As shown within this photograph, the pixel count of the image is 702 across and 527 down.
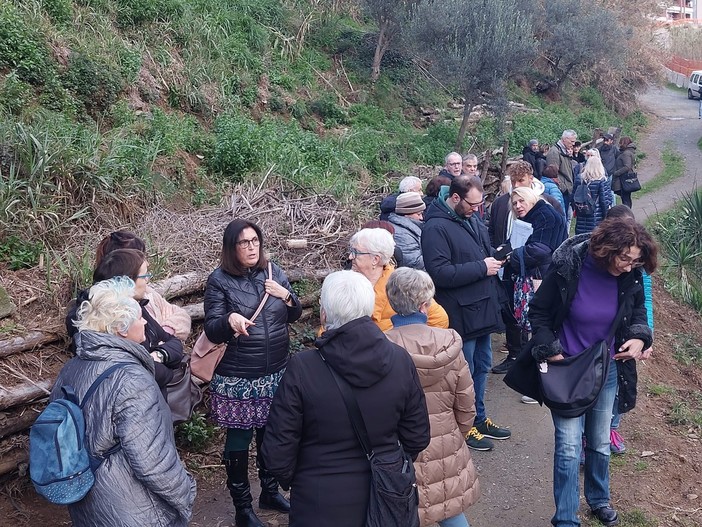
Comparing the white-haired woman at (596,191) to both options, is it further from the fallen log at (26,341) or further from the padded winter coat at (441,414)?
the fallen log at (26,341)

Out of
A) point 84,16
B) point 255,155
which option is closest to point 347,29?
point 84,16

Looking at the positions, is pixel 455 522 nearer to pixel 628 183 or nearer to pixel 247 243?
pixel 247 243

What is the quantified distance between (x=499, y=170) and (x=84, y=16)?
26.0 feet

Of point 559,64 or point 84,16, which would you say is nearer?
point 84,16

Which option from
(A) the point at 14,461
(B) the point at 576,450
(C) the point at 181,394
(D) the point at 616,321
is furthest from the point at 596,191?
(A) the point at 14,461

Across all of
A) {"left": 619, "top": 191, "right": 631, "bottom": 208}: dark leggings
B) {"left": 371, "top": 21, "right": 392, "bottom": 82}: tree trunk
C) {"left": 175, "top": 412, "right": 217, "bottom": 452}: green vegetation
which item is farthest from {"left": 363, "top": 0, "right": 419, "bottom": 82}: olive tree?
{"left": 175, "top": 412, "right": 217, "bottom": 452}: green vegetation

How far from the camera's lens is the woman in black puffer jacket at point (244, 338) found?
3.93m

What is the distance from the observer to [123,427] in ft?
8.79

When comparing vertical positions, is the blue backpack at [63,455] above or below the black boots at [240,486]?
above

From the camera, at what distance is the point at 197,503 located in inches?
178

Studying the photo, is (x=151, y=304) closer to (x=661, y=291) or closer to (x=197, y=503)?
(x=197, y=503)

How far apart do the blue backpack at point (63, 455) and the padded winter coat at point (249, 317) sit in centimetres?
122

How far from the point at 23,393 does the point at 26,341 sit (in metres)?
0.41

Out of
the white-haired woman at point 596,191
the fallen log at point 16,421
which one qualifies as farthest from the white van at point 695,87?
the fallen log at point 16,421
